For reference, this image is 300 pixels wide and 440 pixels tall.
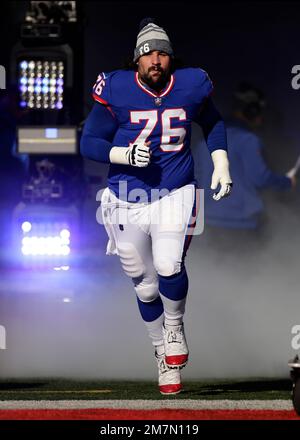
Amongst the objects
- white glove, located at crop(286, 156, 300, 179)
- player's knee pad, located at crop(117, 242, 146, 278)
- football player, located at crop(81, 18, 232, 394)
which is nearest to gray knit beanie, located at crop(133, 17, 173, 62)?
football player, located at crop(81, 18, 232, 394)

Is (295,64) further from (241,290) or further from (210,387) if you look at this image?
(210,387)

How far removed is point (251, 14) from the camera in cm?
1167

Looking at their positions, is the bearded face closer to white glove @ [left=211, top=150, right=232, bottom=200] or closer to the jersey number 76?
the jersey number 76

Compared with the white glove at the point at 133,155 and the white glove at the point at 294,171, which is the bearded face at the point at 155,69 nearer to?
the white glove at the point at 133,155

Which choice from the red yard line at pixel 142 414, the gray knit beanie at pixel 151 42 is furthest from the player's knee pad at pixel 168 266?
the red yard line at pixel 142 414

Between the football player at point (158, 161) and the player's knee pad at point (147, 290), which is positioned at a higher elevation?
the football player at point (158, 161)

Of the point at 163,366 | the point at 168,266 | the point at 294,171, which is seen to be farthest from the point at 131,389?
the point at 294,171

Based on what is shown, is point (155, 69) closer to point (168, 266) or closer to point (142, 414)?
point (168, 266)

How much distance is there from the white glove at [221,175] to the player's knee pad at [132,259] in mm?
512

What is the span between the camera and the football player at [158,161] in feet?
21.5

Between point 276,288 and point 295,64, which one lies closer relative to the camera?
point 276,288

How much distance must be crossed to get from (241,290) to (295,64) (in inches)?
91.0
